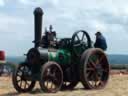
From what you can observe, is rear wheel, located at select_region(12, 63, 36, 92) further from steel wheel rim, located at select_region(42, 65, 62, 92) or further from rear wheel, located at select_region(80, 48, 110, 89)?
rear wheel, located at select_region(80, 48, 110, 89)

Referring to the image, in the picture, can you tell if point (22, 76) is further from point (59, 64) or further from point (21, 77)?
point (59, 64)

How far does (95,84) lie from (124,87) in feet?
3.58

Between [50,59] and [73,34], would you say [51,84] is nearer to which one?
[50,59]

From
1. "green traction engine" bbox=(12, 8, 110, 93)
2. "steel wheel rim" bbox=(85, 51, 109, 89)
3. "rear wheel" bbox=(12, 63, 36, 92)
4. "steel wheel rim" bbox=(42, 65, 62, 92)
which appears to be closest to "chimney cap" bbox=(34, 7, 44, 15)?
"green traction engine" bbox=(12, 8, 110, 93)

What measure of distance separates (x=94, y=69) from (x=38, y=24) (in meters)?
2.77

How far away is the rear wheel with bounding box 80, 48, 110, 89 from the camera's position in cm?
1866

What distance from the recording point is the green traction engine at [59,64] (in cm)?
1789

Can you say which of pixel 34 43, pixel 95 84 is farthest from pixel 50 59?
pixel 95 84

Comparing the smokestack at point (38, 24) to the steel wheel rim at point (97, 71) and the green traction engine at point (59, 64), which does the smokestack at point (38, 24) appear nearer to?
the green traction engine at point (59, 64)

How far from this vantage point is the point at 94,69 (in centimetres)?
1931

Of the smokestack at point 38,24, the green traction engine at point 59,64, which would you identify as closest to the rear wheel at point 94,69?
the green traction engine at point 59,64

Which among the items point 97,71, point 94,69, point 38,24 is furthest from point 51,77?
point 97,71

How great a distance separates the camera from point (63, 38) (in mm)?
19031

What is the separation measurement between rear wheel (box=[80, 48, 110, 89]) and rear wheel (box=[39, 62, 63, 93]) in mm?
987
